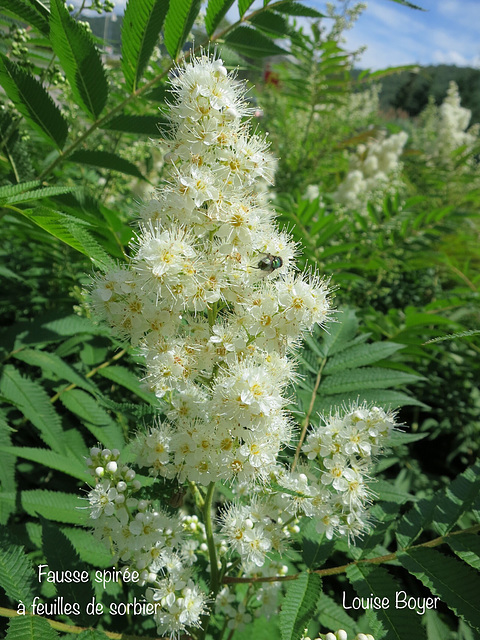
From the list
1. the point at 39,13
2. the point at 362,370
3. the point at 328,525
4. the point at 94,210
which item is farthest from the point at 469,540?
the point at 39,13

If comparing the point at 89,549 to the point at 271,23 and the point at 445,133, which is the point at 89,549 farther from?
the point at 445,133

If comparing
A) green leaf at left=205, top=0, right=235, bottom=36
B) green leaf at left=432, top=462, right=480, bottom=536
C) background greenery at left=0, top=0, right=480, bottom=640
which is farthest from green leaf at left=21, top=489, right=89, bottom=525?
green leaf at left=205, top=0, right=235, bottom=36

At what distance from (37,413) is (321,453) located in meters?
0.95

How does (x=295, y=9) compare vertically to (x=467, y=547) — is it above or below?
above

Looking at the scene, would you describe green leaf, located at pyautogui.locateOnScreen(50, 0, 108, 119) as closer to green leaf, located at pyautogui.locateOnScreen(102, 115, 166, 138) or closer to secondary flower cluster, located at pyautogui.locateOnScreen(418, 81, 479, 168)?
green leaf, located at pyautogui.locateOnScreen(102, 115, 166, 138)

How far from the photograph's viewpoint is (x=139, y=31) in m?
1.26

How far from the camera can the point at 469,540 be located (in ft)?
3.62

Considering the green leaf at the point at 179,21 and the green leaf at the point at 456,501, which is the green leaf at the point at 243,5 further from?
the green leaf at the point at 456,501

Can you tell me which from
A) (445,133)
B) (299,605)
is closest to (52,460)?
(299,605)

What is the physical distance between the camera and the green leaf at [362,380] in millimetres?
1524

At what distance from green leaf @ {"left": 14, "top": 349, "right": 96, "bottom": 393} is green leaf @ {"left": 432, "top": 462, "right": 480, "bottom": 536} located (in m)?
1.12

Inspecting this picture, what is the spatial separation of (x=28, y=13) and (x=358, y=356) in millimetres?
1498

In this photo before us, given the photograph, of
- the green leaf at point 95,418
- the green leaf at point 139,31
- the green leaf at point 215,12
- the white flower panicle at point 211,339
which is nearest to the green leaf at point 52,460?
the green leaf at point 95,418

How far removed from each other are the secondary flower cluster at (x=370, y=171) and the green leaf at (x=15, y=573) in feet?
11.9
